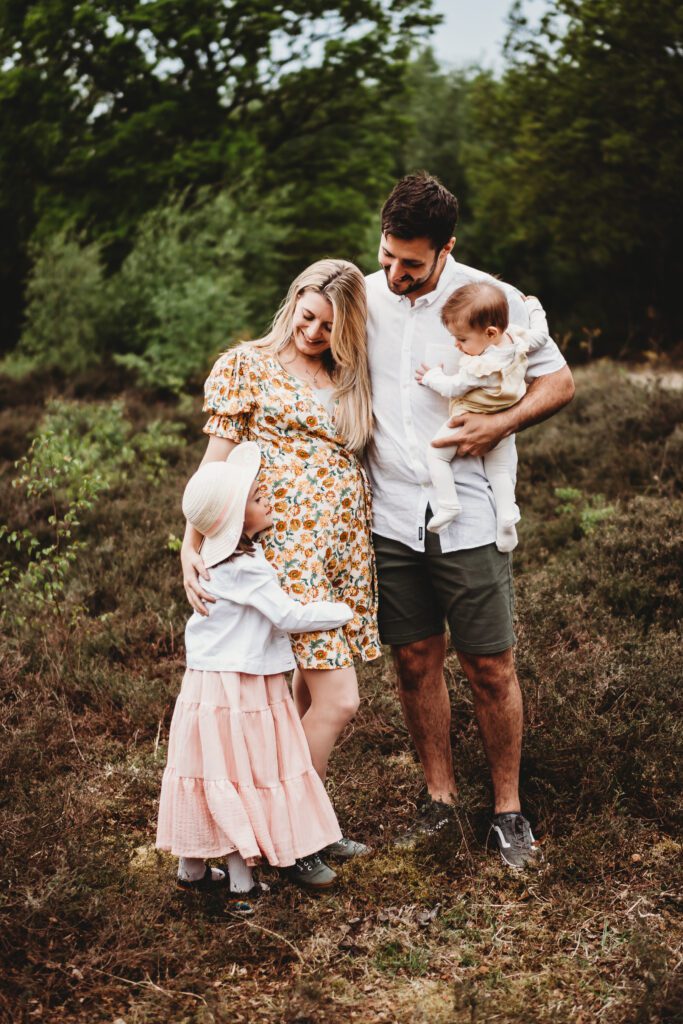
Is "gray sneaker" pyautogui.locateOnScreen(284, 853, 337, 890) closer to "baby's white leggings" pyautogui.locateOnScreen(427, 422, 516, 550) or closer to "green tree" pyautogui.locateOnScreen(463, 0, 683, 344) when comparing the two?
"baby's white leggings" pyautogui.locateOnScreen(427, 422, 516, 550)

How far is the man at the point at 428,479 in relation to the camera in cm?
336

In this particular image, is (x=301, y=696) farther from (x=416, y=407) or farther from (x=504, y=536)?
(x=416, y=407)

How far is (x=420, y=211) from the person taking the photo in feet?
10.7

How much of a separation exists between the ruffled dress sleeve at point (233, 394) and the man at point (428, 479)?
1.61 ft

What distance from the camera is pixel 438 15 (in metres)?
19.4

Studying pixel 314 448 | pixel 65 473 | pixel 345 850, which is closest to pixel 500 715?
pixel 345 850

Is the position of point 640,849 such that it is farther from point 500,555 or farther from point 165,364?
point 165,364

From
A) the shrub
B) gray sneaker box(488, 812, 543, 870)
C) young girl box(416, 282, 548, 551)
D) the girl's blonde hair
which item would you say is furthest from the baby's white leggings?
the shrub

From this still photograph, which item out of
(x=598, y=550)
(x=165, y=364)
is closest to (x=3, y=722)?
(x=598, y=550)

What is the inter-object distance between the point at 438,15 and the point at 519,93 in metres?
5.40

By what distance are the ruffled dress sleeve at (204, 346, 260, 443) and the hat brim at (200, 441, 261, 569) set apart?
108 millimetres

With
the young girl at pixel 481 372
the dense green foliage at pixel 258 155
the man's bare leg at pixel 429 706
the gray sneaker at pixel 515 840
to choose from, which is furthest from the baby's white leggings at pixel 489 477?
the dense green foliage at pixel 258 155

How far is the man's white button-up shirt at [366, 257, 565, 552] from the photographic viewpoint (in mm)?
3441

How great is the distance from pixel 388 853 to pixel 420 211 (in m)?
2.47
